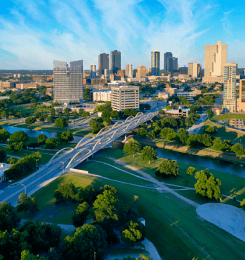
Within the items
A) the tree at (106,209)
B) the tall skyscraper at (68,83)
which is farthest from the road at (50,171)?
the tall skyscraper at (68,83)

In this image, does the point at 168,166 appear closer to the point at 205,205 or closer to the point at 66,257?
the point at 205,205

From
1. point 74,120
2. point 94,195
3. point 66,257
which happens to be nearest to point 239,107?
point 74,120

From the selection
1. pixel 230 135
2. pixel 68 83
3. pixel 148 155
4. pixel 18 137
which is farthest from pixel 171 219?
pixel 68 83

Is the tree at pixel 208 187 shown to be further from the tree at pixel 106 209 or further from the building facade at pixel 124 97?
the building facade at pixel 124 97

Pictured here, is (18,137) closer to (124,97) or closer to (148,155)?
(148,155)

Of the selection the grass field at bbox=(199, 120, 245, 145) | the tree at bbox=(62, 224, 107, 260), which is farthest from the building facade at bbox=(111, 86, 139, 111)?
the tree at bbox=(62, 224, 107, 260)

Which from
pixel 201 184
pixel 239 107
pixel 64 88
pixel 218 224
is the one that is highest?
pixel 64 88

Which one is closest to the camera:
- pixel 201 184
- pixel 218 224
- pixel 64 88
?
pixel 218 224
